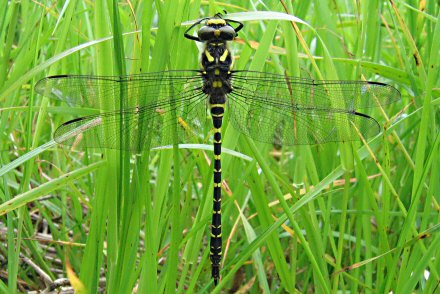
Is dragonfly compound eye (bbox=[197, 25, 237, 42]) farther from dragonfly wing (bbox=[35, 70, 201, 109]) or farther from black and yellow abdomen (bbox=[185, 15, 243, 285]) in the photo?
dragonfly wing (bbox=[35, 70, 201, 109])

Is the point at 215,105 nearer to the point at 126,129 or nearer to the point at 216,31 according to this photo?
the point at 216,31

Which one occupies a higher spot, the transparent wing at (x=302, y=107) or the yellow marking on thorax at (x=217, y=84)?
the yellow marking on thorax at (x=217, y=84)

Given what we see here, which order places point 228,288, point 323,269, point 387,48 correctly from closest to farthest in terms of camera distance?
point 323,269
point 228,288
point 387,48

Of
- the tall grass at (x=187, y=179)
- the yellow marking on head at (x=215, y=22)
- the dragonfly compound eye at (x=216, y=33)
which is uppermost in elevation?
the yellow marking on head at (x=215, y=22)

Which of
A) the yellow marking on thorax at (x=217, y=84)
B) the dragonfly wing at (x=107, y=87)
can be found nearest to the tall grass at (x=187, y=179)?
the dragonfly wing at (x=107, y=87)

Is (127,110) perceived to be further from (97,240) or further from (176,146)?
(97,240)

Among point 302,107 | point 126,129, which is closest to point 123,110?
point 126,129

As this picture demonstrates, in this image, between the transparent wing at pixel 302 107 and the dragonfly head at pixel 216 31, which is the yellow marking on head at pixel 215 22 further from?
the transparent wing at pixel 302 107

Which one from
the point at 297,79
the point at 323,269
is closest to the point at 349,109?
the point at 297,79
